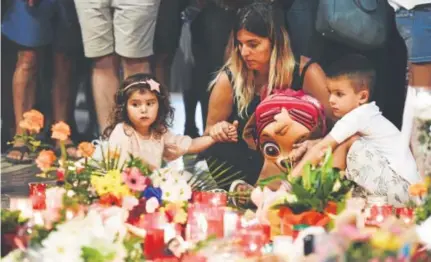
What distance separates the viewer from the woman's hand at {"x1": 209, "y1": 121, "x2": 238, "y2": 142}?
4543 mm

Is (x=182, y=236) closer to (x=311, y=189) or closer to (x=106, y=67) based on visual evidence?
(x=311, y=189)

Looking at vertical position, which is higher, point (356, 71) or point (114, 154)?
point (356, 71)

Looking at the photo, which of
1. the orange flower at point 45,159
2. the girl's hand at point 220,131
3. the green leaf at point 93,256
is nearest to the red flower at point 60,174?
the orange flower at point 45,159

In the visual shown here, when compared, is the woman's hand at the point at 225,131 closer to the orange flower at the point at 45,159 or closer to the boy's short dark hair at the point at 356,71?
the boy's short dark hair at the point at 356,71

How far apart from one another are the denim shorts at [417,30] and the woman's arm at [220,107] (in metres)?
0.96

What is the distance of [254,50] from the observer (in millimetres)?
4480

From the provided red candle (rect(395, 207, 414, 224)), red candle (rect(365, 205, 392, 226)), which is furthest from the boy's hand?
red candle (rect(395, 207, 414, 224))

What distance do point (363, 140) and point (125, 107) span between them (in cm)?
132

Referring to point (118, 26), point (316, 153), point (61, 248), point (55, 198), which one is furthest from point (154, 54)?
point (61, 248)

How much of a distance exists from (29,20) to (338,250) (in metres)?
2.64

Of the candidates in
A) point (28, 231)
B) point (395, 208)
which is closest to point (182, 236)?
point (28, 231)

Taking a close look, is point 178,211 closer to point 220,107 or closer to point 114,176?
point 114,176

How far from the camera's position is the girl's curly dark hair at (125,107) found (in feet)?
15.1

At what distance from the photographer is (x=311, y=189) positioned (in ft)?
12.7
